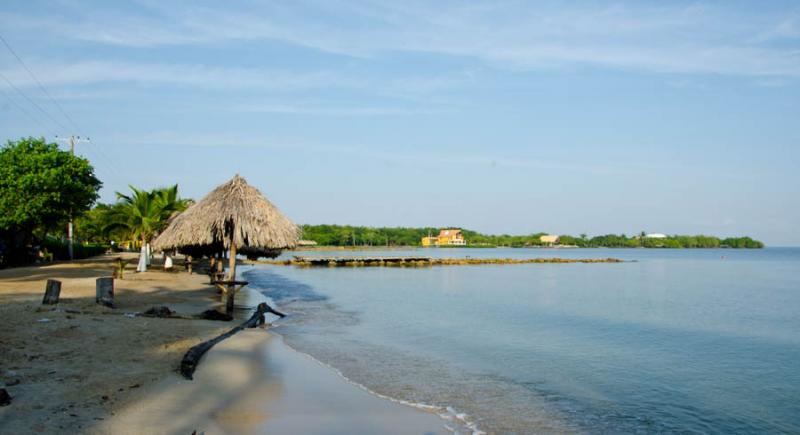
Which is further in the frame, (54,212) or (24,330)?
(54,212)

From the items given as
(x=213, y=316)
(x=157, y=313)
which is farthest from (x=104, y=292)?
(x=213, y=316)

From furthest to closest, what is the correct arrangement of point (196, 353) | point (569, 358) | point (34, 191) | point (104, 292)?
point (34, 191) → point (104, 292) → point (569, 358) → point (196, 353)

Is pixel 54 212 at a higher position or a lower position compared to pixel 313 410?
higher

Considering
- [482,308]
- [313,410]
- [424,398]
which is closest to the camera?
[313,410]

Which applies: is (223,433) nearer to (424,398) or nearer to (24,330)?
(424,398)

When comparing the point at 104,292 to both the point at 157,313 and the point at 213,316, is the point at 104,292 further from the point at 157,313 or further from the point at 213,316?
the point at 213,316

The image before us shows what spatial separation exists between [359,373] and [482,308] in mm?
15480

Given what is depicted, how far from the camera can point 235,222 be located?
1648cm

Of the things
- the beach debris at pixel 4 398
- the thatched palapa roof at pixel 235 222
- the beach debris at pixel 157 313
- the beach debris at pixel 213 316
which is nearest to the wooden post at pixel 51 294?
the beach debris at pixel 157 313

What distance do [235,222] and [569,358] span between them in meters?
10.0

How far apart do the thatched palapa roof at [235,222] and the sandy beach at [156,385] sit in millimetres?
3717

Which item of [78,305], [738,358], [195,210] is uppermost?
[195,210]

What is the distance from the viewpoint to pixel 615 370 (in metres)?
13.2

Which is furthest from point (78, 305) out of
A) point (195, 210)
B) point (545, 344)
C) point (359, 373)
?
point (545, 344)
